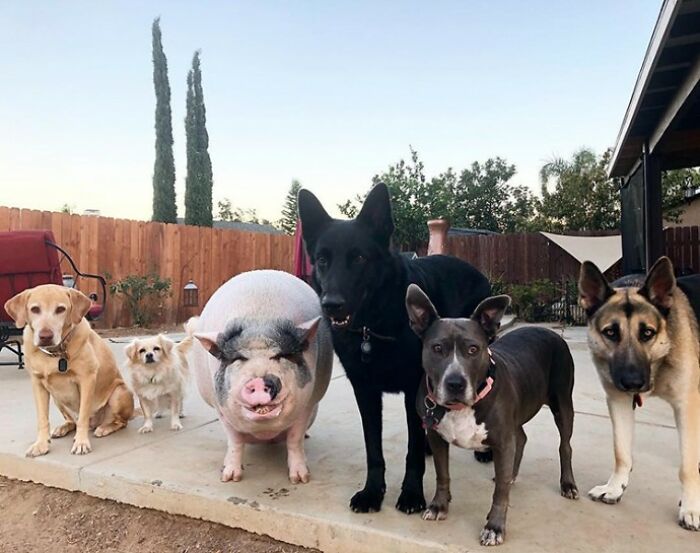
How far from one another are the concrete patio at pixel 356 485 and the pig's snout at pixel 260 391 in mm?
494

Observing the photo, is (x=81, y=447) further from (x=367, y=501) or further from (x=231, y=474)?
(x=367, y=501)

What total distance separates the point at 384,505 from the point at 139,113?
25028mm

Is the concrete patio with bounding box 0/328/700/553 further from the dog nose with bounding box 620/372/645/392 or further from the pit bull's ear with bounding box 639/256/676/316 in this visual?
the pit bull's ear with bounding box 639/256/676/316

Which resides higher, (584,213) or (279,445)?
(584,213)

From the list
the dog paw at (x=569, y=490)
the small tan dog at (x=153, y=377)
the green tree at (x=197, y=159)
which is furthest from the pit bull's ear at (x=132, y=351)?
the green tree at (x=197, y=159)

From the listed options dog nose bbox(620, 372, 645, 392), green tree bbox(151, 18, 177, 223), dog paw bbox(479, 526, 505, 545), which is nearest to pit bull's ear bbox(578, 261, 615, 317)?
dog nose bbox(620, 372, 645, 392)

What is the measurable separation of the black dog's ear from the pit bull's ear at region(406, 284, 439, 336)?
40 cm

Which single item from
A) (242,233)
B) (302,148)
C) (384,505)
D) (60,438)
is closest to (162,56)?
→ (302,148)

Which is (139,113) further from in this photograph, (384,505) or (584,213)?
(384,505)

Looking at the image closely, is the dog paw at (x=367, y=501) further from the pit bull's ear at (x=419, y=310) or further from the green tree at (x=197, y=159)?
the green tree at (x=197, y=159)

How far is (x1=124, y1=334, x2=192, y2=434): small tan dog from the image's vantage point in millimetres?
3717

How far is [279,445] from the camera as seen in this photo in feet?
10.8

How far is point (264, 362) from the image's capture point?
236 cm

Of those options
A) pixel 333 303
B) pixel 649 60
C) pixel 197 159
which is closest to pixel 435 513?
pixel 333 303
